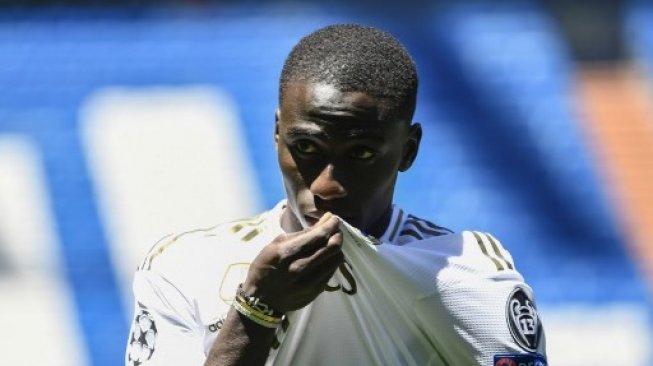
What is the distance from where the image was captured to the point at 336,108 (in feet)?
7.40

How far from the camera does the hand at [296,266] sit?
2025 millimetres

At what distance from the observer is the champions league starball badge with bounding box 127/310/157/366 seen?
231cm

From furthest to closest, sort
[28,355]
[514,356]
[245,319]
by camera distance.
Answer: [28,355]
[514,356]
[245,319]

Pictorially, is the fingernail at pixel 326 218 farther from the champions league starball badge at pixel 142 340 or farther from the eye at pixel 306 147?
the champions league starball badge at pixel 142 340

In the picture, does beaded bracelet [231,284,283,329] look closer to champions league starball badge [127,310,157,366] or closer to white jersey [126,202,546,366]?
white jersey [126,202,546,366]

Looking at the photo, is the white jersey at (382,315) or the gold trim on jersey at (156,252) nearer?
the white jersey at (382,315)

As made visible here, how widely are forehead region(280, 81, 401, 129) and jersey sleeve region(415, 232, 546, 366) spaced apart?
11.3 inches

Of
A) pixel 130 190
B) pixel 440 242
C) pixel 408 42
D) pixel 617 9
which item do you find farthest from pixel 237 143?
pixel 440 242

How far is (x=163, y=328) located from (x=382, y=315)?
0.37 metres

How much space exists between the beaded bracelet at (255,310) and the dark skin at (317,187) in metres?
0.01

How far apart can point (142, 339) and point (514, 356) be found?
64 centimetres

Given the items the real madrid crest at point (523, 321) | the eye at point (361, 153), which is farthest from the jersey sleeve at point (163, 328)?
the real madrid crest at point (523, 321)

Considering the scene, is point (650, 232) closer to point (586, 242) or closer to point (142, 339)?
point (586, 242)

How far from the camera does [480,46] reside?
A: 705cm
